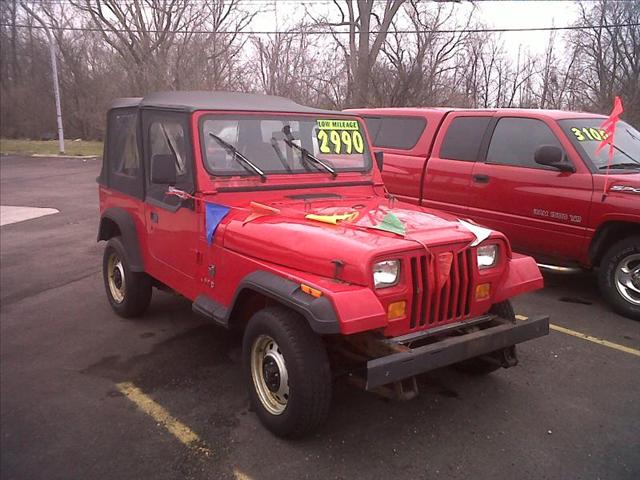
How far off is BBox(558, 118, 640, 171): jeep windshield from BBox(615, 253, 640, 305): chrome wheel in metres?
0.97

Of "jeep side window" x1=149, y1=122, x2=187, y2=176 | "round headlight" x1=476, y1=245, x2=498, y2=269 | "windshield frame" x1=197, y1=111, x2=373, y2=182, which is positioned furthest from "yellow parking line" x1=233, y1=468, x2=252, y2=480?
"jeep side window" x1=149, y1=122, x2=187, y2=176

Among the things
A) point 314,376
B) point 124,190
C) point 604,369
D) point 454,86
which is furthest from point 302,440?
point 454,86

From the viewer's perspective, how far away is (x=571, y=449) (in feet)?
10.4

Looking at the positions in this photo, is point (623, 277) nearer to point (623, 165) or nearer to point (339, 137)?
point (623, 165)

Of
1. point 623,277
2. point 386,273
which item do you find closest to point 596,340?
point 623,277

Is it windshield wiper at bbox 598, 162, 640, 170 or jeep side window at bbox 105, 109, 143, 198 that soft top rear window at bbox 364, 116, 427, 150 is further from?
jeep side window at bbox 105, 109, 143, 198

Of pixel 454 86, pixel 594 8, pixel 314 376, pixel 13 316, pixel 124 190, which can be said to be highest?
pixel 594 8

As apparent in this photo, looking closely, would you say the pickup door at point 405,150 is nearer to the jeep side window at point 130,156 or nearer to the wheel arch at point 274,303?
the jeep side window at point 130,156

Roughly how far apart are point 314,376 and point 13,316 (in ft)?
12.4

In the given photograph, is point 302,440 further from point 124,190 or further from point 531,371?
point 124,190

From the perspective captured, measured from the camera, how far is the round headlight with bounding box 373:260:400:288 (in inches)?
115

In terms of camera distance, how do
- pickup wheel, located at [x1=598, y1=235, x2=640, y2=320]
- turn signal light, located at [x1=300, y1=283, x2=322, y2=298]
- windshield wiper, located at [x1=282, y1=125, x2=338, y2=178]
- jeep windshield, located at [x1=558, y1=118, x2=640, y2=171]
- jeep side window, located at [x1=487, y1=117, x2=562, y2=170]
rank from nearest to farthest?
turn signal light, located at [x1=300, y1=283, x2=322, y2=298]
windshield wiper, located at [x1=282, y1=125, x2=338, y2=178]
pickup wheel, located at [x1=598, y1=235, x2=640, y2=320]
jeep windshield, located at [x1=558, y1=118, x2=640, y2=171]
jeep side window, located at [x1=487, y1=117, x2=562, y2=170]

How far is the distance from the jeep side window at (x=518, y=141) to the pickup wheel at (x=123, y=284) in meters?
4.06

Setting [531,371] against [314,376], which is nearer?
[314,376]
